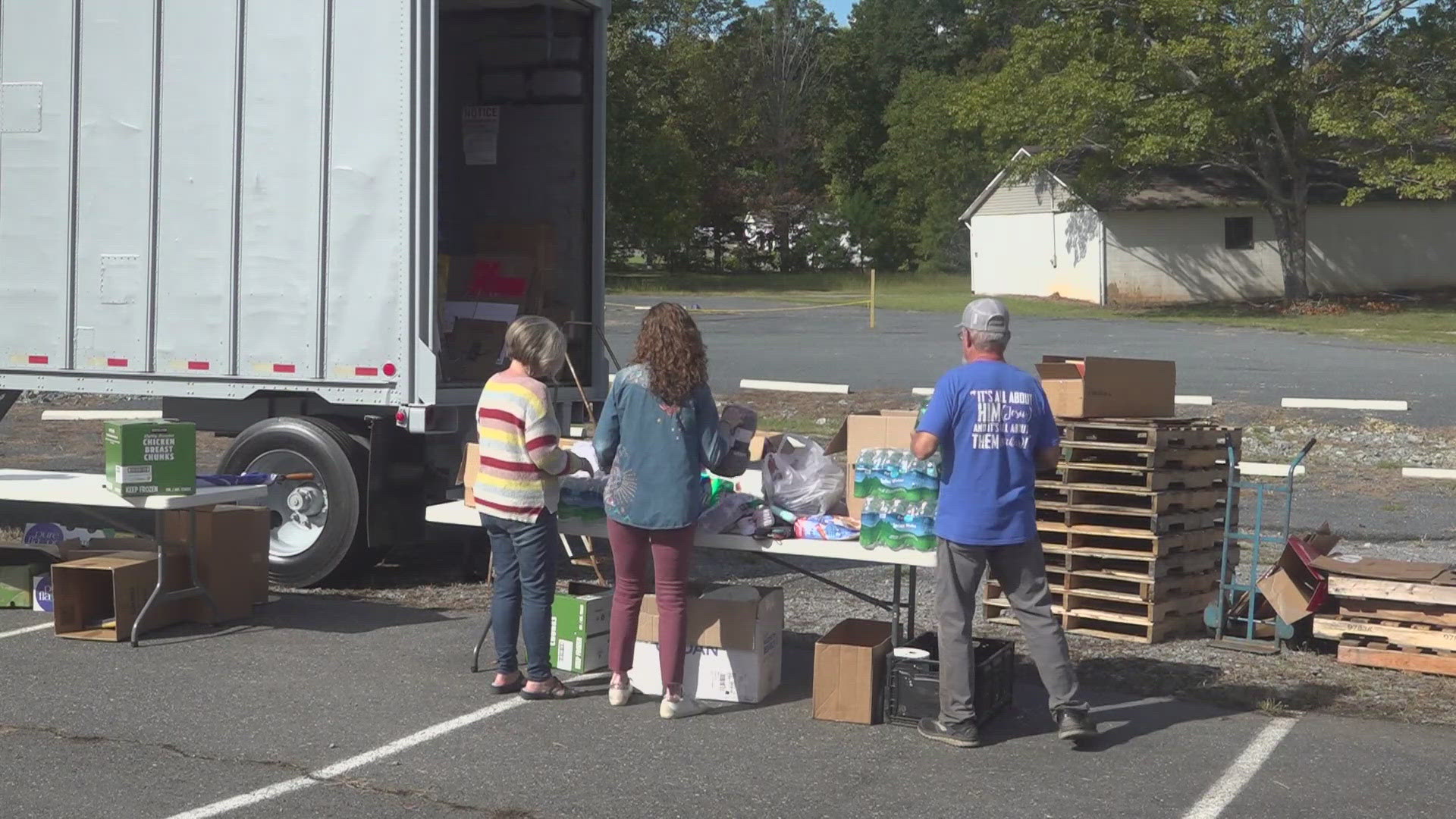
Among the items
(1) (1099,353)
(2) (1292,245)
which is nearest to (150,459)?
(1) (1099,353)

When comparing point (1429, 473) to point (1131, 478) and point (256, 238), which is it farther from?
point (256, 238)

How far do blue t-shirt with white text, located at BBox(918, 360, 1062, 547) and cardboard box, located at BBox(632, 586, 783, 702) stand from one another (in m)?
1.09

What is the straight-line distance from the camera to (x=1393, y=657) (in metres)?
7.35

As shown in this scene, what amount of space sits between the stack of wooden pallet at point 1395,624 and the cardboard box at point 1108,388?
124 centimetres

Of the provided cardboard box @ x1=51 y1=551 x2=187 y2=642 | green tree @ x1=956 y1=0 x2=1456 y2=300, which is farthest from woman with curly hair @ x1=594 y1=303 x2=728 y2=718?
green tree @ x1=956 y1=0 x2=1456 y2=300

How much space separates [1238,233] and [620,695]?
41.9 meters

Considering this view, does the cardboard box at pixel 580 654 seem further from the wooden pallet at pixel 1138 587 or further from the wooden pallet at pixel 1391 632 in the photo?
the wooden pallet at pixel 1391 632

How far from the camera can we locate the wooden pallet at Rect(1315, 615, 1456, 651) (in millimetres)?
7277

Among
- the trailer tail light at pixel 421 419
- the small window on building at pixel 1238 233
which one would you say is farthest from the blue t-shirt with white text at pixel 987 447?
the small window on building at pixel 1238 233

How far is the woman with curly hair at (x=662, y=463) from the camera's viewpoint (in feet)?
20.6

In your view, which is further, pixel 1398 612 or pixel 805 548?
pixel 1398 612

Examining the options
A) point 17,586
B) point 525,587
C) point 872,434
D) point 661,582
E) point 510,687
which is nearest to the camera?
point 661,582

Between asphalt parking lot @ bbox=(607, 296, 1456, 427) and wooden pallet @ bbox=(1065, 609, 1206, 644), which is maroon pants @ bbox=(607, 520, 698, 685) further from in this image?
asphalt parking lot @ bbox=(607, 296, 1456, 427)

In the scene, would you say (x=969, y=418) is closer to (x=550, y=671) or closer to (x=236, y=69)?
(x=550, y=671)
